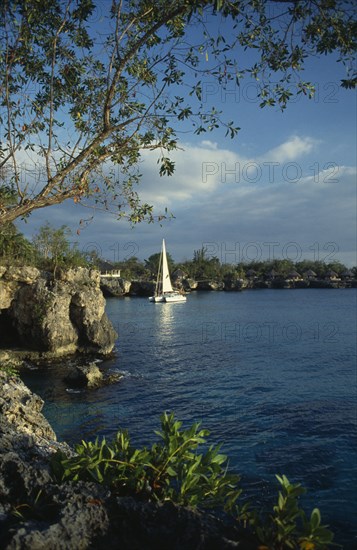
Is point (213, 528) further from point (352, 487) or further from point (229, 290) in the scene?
Result: point (229, 290)

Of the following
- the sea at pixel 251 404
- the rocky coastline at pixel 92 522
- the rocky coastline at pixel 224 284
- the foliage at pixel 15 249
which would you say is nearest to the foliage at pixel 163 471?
the rocky coastline at pixel 92 522

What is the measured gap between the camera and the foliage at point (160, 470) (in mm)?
3236

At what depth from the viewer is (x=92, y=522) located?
290cm

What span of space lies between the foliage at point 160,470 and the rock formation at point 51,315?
24.8 meters

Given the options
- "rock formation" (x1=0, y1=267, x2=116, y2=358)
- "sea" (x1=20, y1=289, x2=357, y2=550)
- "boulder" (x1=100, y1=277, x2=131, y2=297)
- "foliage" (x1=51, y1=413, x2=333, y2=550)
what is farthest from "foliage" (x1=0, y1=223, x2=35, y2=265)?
"boulder" (x1=100, y1=277, x2=131, y2=297)

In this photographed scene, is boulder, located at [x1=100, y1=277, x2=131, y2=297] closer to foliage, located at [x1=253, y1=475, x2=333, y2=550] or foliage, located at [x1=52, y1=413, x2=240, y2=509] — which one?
foliage, located at [x1=52, y1=413, x2=240, y2=509]

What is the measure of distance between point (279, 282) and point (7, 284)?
128 metres

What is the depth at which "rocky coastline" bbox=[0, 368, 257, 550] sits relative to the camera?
104 inches

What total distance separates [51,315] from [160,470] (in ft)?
83.4

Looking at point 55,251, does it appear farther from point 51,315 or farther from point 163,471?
point 163,471

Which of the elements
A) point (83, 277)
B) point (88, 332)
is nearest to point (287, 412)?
point (88, 332)

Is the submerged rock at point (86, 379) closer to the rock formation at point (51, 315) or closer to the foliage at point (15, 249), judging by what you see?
the rock formation at point (51, 315)

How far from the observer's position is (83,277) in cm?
3200

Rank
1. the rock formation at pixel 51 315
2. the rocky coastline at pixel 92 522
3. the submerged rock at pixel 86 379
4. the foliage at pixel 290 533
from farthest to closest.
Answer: the rock formation at pixel 51 315 < the submerged rock at pixel 86 379 < the rocky coastline at pixel 92 522 < the foliage at pixel 290 533
